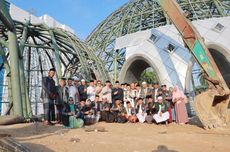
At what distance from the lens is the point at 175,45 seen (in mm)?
20266

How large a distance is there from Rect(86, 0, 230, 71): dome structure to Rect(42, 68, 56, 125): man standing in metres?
13.8

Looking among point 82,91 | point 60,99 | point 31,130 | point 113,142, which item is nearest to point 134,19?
point 82,91

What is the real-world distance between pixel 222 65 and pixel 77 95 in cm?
1285

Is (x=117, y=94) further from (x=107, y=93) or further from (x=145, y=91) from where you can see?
(x=145, y=91)

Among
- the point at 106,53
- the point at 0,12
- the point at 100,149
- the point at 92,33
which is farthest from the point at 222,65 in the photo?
the point at 100,149

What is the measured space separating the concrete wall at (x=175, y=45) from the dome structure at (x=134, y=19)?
216 cm

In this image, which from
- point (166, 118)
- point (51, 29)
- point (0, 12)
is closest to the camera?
point (0, 12)

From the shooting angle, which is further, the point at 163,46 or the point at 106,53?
the point at 106,53

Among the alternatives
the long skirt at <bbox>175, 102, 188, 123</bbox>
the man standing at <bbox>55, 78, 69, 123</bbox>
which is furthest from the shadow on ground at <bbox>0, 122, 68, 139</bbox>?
the long skirt at <bbox>175, 102, 188, 123</bbox>

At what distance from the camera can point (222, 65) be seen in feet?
70.7

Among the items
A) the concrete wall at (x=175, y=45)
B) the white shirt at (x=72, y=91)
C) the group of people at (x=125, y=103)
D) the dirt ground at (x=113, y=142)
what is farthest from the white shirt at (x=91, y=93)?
the concrete wall at (x=175, y=45)

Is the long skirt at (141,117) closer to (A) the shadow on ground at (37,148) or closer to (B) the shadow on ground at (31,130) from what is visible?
(B) the shadow on ground at (31,130)

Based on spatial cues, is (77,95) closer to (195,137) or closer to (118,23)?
(195,137)

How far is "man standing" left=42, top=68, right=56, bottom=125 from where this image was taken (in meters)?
9.92
